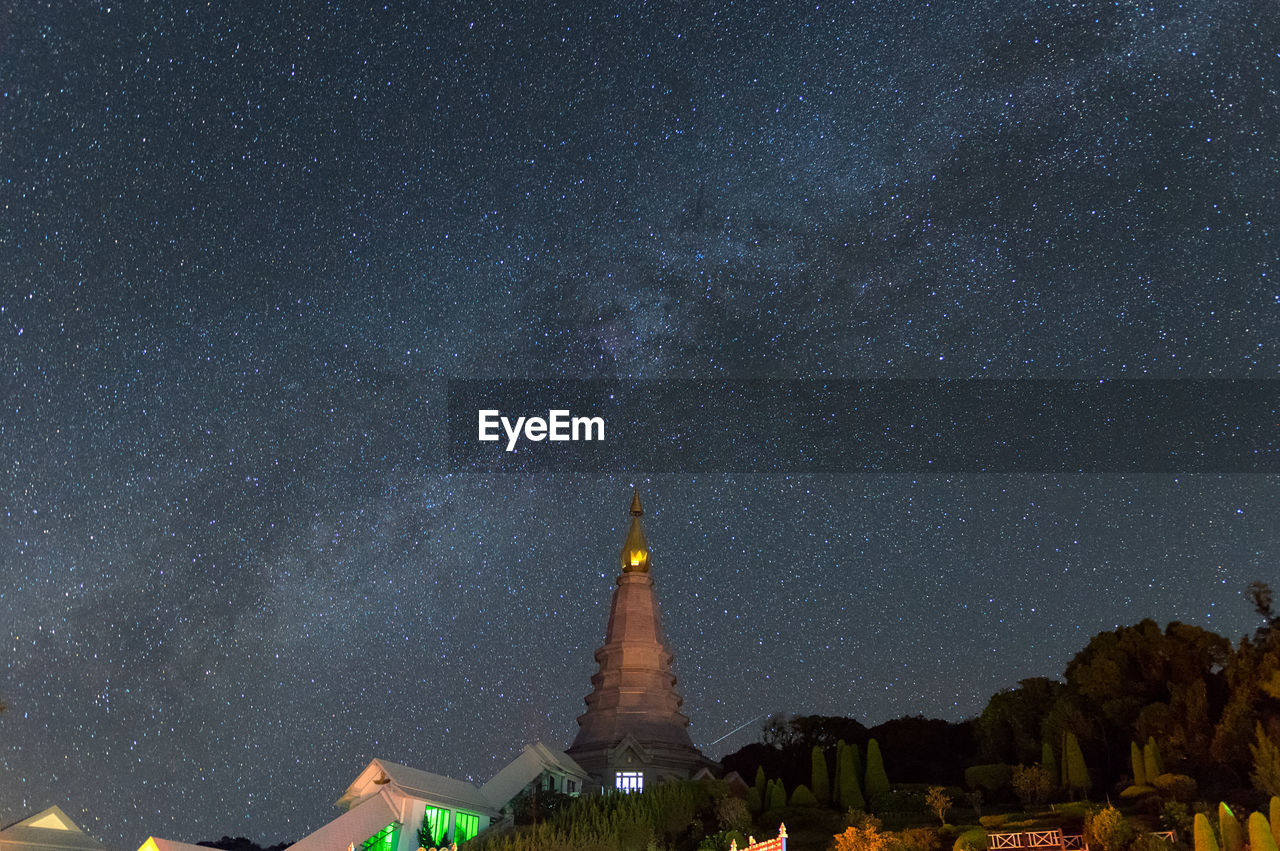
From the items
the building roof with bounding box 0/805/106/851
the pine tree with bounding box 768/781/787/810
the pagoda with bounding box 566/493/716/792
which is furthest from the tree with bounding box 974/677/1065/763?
the building roof with bounding box 0/805/106/851

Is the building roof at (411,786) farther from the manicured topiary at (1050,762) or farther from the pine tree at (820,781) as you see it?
the manicured topiary at (1050,762)

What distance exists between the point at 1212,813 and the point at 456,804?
2931 centimetres

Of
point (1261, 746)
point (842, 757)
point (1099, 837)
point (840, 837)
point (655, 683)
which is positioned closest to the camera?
point (1099, 837)

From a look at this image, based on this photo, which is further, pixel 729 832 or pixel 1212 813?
pixel 729 832

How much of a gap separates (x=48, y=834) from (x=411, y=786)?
53.5 ft

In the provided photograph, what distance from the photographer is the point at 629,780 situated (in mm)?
62031

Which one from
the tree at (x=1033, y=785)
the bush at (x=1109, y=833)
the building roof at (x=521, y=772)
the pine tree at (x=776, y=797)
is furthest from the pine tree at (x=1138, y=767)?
the building roof at (x=521, y=772)

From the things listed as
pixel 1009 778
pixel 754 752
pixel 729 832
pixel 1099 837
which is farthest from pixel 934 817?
pixel 754 752

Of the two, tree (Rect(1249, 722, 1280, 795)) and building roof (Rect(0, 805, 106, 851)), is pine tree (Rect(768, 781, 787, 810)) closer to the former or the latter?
tree (Rect(1249, 722, 1280, 795))

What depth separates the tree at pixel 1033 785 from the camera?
46.3m

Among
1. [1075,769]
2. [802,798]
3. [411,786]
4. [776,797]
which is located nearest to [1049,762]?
[1075,769]

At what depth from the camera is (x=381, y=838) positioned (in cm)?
4428

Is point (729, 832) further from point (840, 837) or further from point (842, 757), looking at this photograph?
point (842, 757)

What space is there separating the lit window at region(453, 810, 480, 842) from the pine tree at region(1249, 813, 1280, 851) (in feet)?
101
